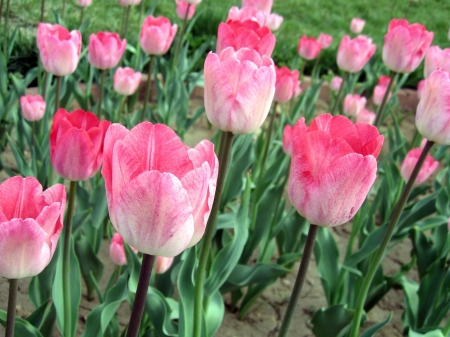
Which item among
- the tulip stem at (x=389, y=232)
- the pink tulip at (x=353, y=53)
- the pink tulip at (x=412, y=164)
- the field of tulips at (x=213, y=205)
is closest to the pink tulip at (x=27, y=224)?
the field of tulips at (x=213, y=205)

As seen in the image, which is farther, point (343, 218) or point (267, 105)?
point (267, 105)

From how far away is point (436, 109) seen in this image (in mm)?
1076

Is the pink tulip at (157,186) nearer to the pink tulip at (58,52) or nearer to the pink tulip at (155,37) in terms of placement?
the pink tulip at (58,52)

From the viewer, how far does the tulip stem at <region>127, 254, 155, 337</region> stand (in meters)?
0.67

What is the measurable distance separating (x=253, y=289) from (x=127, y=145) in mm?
1251

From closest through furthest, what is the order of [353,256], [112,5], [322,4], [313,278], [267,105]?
[267,105]
[353,256]
[313,278]
[112,5]
[322,4]

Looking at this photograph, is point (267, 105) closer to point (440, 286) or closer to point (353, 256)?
point (353, 256)

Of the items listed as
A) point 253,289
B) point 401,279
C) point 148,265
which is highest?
point 148,265

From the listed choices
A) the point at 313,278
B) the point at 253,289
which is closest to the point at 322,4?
the point at 313,278

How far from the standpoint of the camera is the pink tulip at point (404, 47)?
5.48 feet

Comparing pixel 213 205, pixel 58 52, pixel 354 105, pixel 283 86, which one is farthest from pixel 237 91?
pixel 354 105

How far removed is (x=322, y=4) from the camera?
20.8 feet

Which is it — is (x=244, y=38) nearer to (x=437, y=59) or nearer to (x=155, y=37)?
(x=437, y=59)

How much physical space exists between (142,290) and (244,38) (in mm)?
639
